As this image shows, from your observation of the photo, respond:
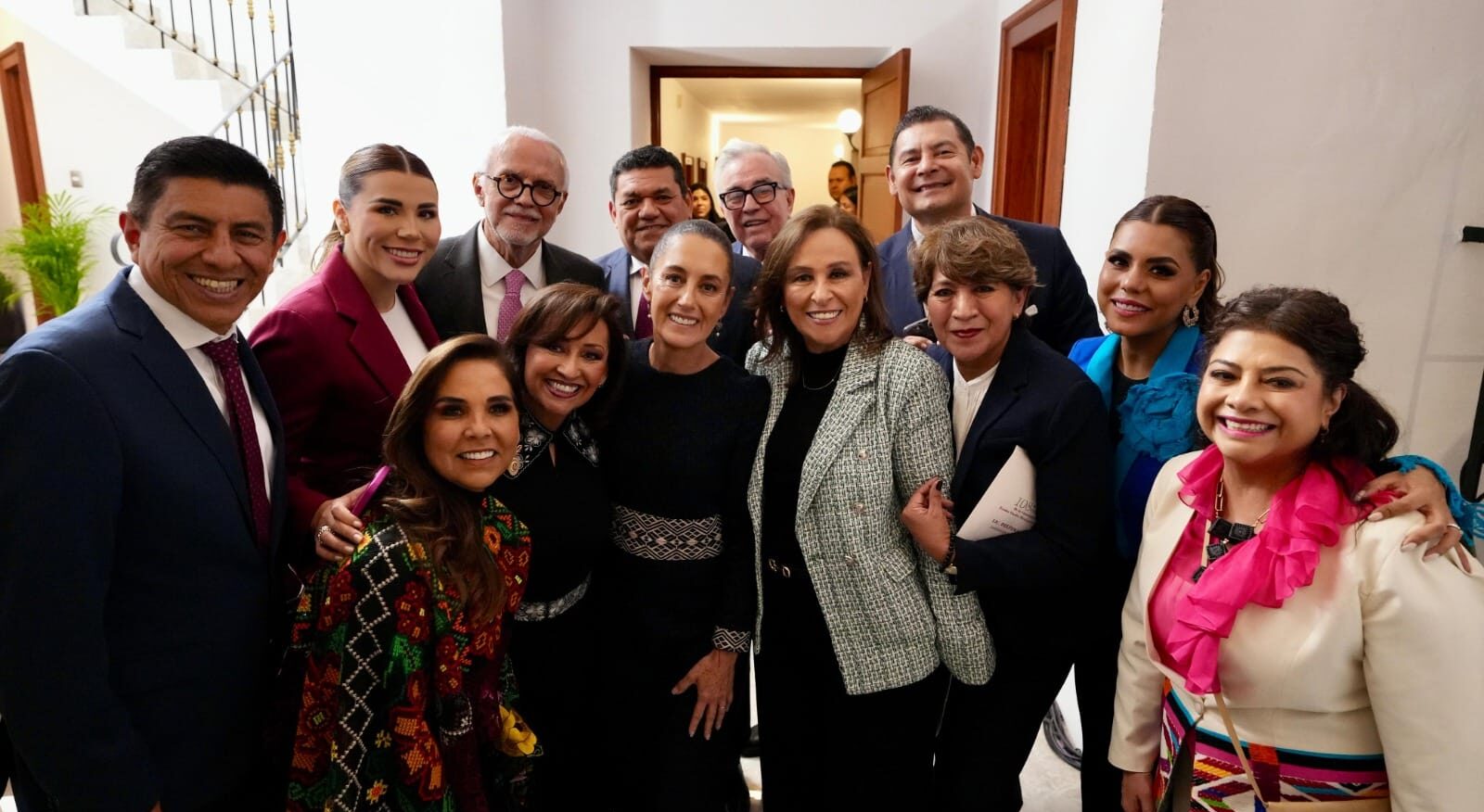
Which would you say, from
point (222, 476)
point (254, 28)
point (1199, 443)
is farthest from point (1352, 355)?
point (254, 28)

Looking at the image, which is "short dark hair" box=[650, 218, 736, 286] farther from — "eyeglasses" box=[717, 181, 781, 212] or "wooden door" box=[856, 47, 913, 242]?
"wooden door" box=[856, 47, 913, 242]

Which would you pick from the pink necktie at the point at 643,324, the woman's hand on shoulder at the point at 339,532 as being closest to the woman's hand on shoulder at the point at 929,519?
the woman's hand on shoulder at the point at 339,532

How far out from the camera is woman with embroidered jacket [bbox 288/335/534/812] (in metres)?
1.48

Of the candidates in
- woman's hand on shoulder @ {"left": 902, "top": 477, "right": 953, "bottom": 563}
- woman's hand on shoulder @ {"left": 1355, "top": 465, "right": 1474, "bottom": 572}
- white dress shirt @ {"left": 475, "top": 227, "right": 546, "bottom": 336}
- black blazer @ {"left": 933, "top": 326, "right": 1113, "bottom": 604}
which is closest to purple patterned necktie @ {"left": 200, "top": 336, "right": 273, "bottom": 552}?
white dress shirt @ {"left": 475, "top": 227, "right": 546, "bottom": 336}

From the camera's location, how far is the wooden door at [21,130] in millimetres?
7828

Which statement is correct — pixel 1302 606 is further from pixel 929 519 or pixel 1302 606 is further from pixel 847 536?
pixel 847 536

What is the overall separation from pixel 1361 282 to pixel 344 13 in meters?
4.93

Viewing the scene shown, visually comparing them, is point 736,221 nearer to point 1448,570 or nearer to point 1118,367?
point 1118,367

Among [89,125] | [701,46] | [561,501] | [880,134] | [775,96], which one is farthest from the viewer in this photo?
[775,96]

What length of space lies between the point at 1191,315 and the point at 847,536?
92cm

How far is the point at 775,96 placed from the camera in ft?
31.8

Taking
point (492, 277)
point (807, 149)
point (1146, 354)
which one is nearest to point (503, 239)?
point (492, 277)

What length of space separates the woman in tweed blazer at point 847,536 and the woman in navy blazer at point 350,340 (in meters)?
0.84

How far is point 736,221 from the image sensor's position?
321 cm
